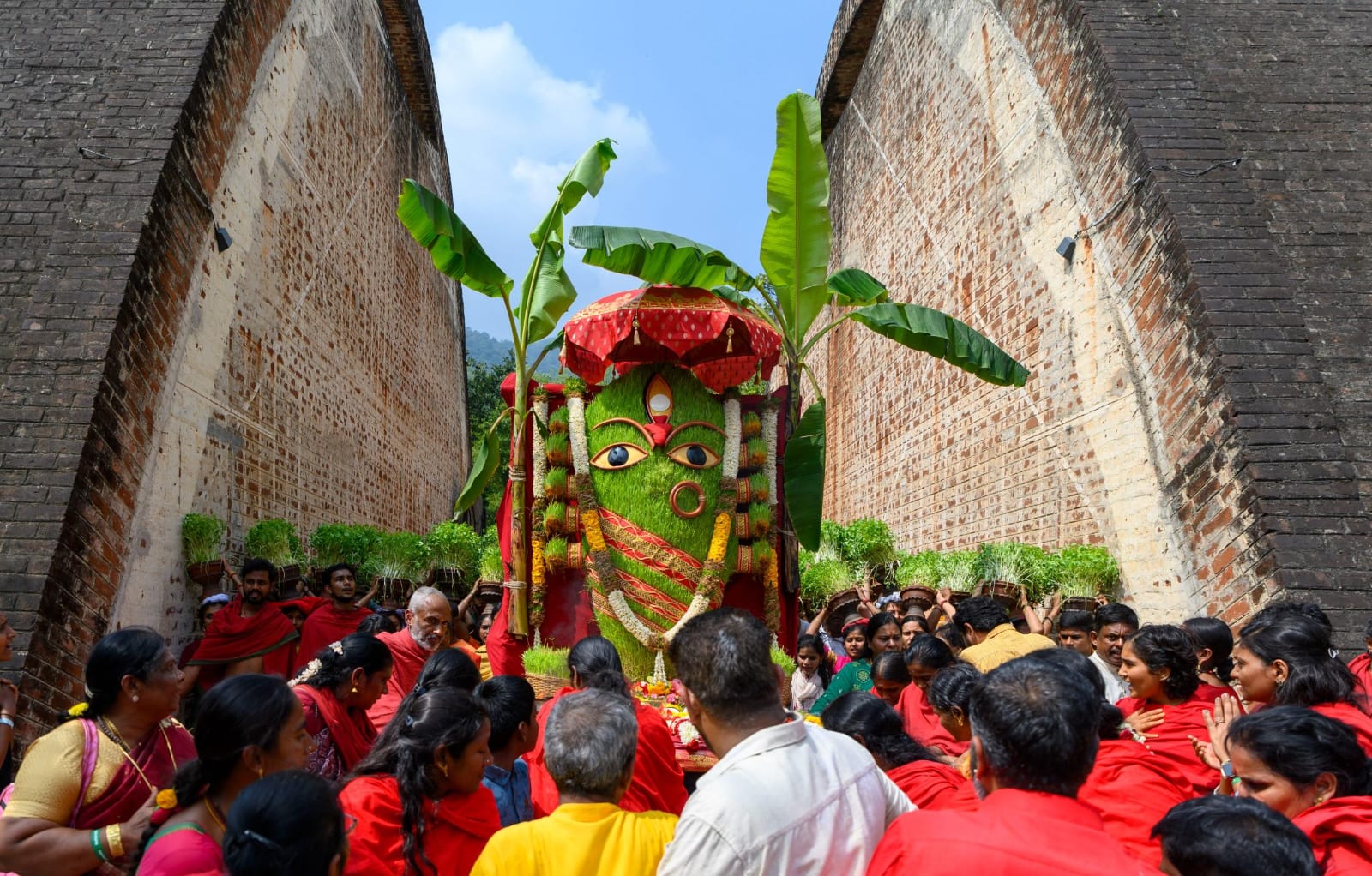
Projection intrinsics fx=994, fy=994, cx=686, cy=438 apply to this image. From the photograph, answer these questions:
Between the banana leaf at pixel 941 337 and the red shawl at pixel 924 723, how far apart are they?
9.63ft

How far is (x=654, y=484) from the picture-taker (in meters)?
5.58

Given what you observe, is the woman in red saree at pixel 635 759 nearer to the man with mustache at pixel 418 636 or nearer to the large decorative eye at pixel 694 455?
the man with mustache at pixel 418 636

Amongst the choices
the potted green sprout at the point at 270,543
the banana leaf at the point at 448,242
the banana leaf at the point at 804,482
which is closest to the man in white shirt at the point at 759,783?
the banana leaf at the point at 804,482

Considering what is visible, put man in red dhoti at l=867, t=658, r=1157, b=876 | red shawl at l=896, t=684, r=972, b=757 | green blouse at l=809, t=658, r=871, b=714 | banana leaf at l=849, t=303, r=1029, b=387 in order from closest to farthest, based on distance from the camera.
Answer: man in red dhoti at l=867, t=658, r=1157, b=876
red shawl at l=896, t=684, r=972, b=757
green blouse at l=809, t=658, r=871, b=714
banana leaf at l=849, t=303, r=1029, b=387

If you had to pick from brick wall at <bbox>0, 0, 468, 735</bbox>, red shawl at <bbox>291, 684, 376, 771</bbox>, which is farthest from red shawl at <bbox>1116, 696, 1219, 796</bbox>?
brick wall at <bbox>0, 0, 468, 735</bbox>

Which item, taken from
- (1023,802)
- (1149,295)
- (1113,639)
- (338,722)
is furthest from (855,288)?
(1023,802)

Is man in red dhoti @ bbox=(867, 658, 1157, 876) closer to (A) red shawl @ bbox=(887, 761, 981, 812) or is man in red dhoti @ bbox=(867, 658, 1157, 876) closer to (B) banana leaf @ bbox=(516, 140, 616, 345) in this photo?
(A) red shawl @ bbox=(887, 761, 981, 812)

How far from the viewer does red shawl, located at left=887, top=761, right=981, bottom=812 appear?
2764 mm

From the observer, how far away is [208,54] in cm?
791

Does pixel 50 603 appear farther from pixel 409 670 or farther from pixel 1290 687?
pixel 1290 687

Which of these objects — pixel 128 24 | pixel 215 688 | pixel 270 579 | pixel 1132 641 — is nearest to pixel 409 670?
pixel 270 579

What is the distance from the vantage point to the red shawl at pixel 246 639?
6.16 metres

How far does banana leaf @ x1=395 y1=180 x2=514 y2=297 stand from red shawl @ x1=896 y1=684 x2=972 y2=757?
3734mm

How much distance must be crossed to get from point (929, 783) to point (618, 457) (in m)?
3.14
